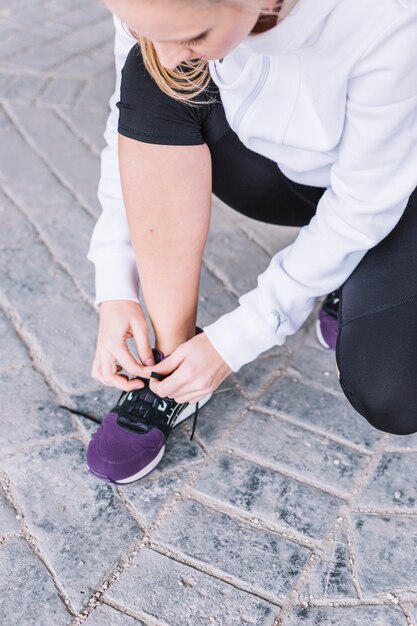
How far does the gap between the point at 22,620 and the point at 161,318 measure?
67 cm

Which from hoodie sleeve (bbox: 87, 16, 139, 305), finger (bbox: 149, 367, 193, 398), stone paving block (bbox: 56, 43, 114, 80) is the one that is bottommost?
stone paving block (bbox: 56, 43, 114, 80)

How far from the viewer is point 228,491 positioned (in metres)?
1.73

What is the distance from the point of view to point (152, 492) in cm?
172

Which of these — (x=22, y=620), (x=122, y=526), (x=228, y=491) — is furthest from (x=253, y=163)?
(x=22, y=620)

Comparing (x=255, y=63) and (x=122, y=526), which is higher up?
(x=255, y=63)

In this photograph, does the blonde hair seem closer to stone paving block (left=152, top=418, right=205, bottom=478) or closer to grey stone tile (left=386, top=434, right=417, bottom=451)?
stone paving block (left=152, top=418, right=205, bottom=478)

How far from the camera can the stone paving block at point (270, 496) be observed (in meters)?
1.68

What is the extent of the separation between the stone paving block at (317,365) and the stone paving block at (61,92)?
1.59 metres

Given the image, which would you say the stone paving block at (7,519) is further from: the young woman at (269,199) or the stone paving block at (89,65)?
the stone paving block at (89,65)

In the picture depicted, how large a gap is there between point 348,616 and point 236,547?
263 millimetres

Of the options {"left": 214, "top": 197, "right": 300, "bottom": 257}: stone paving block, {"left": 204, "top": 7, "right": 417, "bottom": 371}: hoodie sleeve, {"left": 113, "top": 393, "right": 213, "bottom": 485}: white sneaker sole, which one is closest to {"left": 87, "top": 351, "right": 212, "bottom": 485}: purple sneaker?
{"left": 113, "top": 393, "right": 213, "bottom": 485}: white sneaker sole

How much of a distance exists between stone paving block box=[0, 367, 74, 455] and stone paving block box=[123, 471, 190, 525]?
24cm

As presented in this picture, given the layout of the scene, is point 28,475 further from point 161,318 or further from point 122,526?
point 161,318

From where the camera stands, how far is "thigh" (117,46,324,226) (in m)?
1.59
